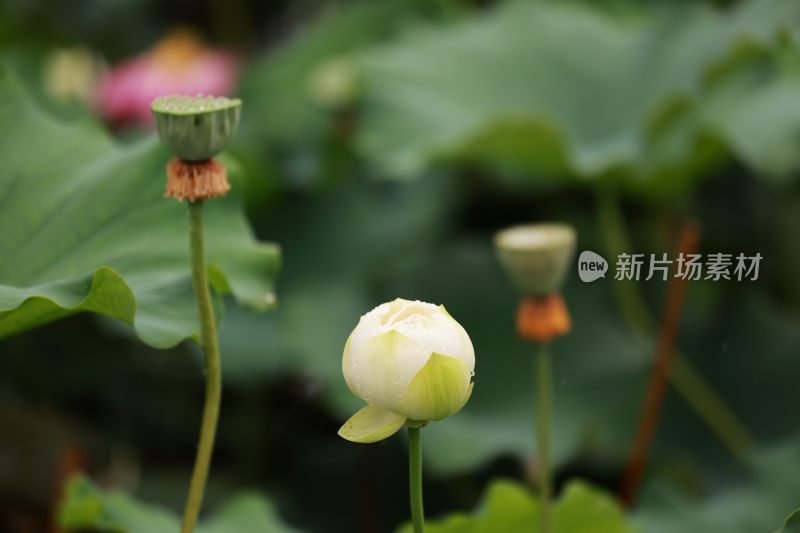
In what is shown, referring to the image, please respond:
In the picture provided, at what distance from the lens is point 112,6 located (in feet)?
10.4

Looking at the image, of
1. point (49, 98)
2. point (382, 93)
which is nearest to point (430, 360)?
point (382, 93)

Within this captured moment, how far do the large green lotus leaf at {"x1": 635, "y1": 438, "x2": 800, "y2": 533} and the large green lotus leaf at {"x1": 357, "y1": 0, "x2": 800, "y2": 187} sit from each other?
14.6 inches

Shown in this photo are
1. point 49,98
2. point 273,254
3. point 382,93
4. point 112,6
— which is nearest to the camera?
point 273,254

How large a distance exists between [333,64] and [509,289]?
599 millimetres

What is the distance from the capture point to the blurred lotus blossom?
6.88 ft

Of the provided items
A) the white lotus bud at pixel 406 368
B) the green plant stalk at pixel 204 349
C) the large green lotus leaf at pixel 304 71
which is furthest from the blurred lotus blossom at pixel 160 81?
the white lotus bud at pixel 406 368

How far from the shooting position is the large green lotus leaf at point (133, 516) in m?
0.94

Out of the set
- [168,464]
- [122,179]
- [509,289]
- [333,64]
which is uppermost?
[122,179]

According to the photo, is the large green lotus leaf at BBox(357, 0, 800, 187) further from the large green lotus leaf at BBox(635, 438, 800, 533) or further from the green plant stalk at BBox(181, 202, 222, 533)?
the green plant stalk at BBox(181, 202, 222, 533)

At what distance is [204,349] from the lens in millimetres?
700

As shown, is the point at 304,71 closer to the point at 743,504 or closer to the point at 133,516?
the point at 743,504

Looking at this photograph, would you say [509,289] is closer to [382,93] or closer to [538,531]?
[382,93]

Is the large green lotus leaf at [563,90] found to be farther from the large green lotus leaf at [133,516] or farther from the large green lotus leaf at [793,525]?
the large green lotus leaf at [793,525]

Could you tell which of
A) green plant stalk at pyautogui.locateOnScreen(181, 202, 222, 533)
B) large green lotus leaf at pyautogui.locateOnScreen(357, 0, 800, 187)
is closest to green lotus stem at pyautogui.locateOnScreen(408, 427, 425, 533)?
green plant stalk at pyautogui.locateOnScreen(181, 202, 222, 533)
